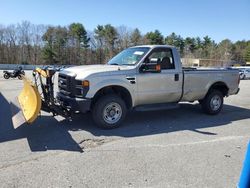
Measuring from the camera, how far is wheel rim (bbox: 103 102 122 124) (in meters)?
6.65

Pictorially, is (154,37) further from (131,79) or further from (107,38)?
(131,79)

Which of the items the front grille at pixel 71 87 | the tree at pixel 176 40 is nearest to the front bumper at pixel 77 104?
the front grille at pixel 71 87

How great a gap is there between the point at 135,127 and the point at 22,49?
221ft

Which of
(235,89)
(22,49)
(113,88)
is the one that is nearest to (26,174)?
(113,88)

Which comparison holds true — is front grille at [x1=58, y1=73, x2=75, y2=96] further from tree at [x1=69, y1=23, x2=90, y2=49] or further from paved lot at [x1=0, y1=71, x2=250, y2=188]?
tree at [x1=69, y1=23, x2=90, y2=49]

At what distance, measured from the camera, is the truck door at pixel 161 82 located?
714cm

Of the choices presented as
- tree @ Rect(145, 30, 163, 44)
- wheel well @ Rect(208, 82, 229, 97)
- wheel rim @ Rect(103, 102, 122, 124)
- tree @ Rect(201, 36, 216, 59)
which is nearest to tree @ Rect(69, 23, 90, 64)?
tree @ Rect(145, 30, 163, 44)

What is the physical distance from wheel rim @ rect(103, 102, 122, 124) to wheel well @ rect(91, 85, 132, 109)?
321 mm

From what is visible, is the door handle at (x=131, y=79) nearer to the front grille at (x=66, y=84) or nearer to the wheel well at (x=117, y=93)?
the wheel well at (x=117, y=93)

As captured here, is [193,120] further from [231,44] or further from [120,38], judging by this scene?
[231,44]

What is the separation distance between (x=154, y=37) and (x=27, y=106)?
69.0 meters

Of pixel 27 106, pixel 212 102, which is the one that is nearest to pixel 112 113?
pixel 27 106

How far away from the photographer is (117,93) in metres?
7.01

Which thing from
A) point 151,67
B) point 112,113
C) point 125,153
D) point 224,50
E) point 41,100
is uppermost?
point 224,50
